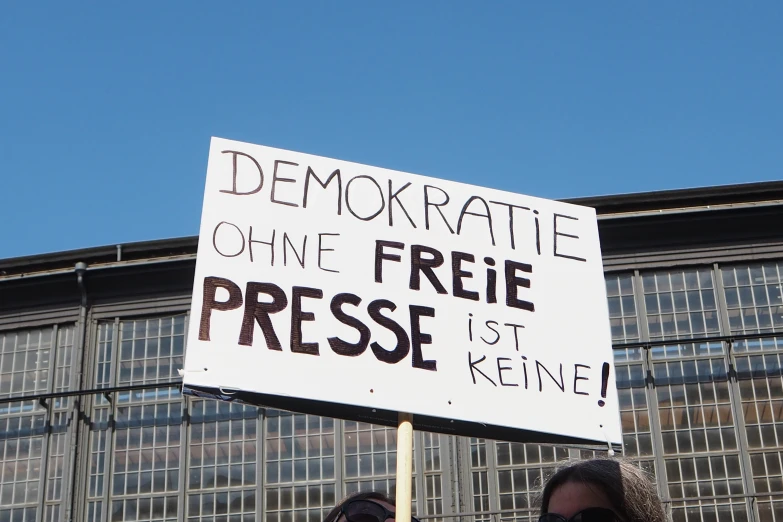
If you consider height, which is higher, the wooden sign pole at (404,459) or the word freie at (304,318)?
the word freie at (304,318)

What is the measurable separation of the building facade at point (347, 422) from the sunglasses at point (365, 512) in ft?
22.9

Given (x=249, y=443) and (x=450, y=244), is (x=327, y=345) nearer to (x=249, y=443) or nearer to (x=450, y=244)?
(x=450, y=244)

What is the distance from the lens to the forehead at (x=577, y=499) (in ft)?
9.34

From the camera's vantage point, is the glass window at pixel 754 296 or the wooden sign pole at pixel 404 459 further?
the glass window at pixel 754 296

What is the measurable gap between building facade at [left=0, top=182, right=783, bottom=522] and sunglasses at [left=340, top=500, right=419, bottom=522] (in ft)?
22.9

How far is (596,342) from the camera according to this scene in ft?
14.9

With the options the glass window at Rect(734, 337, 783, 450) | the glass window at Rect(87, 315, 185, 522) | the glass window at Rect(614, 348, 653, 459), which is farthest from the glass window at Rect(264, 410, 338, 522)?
the glass window at Rect(734, 337, 783, 450)

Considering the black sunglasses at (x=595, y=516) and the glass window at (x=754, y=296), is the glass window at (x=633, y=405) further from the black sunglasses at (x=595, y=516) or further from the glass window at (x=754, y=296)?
the black sunglasses at (x=595, y=516)

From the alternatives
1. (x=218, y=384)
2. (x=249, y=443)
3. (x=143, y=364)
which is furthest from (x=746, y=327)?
(x=218, y=384)

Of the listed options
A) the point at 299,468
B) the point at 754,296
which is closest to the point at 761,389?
the point at 754,296

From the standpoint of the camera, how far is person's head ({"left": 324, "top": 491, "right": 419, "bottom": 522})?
425 centimetres

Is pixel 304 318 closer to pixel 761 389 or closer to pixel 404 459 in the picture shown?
pixel 404 459

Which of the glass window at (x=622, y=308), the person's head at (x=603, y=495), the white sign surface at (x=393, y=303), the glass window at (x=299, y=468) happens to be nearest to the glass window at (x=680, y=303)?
the glass window at (x=622, y=308)

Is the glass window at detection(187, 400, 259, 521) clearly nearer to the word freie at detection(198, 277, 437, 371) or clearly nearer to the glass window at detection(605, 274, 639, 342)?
the glass window at detection(605, 274, 639, 342)
